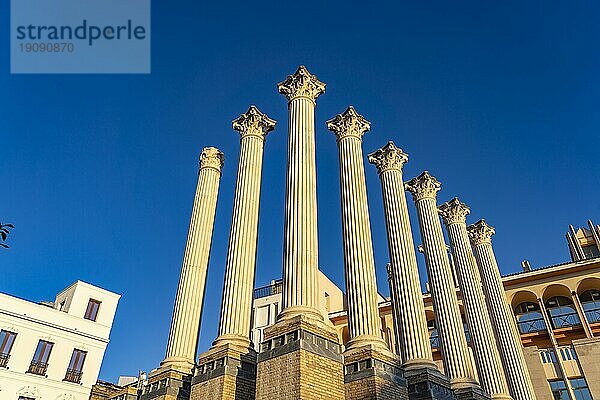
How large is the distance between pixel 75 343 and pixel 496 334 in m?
27.9

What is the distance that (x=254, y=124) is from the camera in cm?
2647

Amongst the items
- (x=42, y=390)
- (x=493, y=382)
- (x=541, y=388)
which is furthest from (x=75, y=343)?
(x=541, y=388)

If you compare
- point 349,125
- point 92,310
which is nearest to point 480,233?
point 349,125

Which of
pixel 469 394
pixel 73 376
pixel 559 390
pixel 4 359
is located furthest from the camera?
pixel 73 376

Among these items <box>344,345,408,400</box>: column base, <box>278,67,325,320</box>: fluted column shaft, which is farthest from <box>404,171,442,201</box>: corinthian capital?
<box>344,345,408,400</box>: column base

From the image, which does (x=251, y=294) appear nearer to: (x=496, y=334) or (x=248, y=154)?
(x=248, y=154)

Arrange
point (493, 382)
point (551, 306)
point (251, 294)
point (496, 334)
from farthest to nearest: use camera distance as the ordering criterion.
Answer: point (551, 306) < point (496, 334) < point (493, 382) < point (251, 294)

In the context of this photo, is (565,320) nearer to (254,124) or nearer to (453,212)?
(453,212)

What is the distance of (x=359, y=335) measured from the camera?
1859 cm

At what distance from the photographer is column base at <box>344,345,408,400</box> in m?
16.0

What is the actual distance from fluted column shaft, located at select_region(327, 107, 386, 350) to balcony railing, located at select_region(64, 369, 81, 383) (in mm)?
23134

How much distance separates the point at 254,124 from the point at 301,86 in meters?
3.97

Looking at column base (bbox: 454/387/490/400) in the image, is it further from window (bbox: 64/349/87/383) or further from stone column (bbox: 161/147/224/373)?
window (bbox: 64/349/87/383)

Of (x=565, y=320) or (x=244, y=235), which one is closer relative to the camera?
(x=244, y=235)
